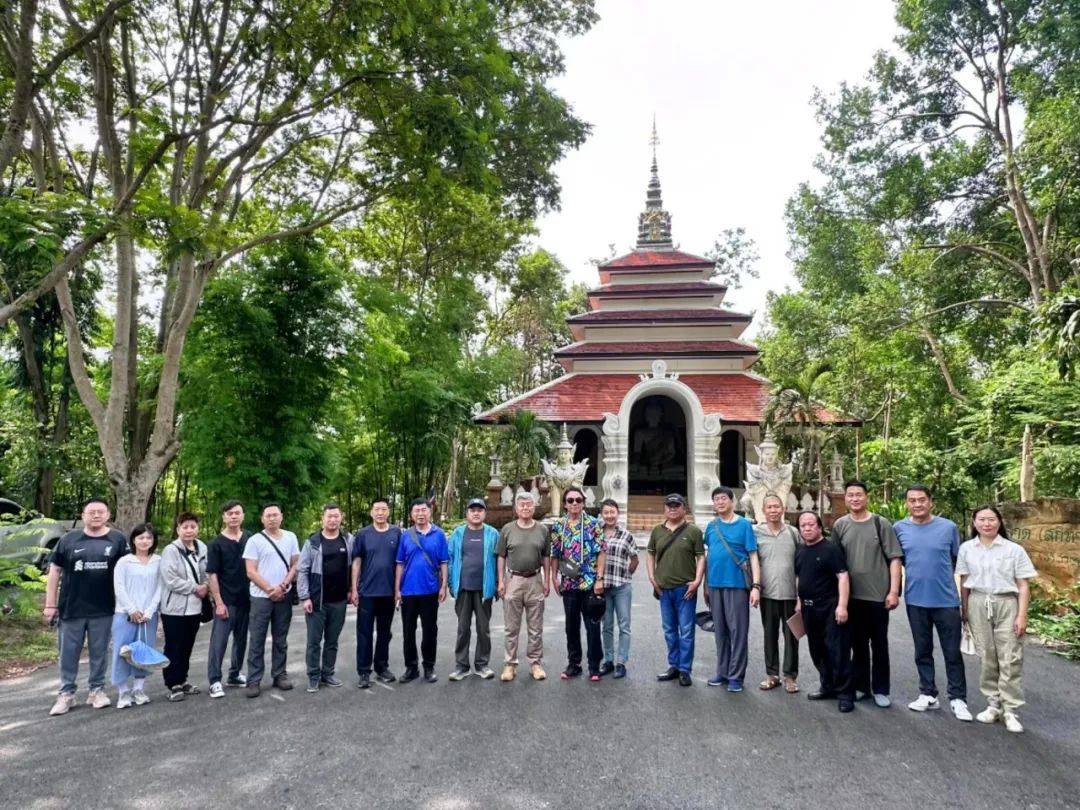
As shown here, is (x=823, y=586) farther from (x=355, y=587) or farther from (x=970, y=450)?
(x=970, y=450)

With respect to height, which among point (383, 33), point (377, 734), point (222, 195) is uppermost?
point (383, 33)

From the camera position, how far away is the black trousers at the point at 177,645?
15.5ft

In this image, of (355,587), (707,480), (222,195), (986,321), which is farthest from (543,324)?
(355,587)

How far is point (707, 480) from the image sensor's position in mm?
15258

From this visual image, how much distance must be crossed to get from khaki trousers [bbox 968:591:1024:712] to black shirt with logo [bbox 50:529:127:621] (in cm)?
610

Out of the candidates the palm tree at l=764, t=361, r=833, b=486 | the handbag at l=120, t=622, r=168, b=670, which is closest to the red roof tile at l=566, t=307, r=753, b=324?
the palm tree at l=764, t=361, r=833, b=486

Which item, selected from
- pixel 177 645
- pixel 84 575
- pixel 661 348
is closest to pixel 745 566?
pixel 177 645

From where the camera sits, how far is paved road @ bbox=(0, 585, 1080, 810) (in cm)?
330

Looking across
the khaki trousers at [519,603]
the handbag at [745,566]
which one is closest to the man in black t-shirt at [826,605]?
the handbag at [745,566]

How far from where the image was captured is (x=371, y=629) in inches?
200

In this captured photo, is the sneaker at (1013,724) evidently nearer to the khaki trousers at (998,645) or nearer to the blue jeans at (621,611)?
the khaki trousers at (998,645)

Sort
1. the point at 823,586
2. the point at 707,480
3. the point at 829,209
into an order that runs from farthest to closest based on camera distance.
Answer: the point at 829,209 → the point at 707,480 → the point at 823,586

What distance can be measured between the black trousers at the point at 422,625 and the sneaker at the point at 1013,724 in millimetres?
4011

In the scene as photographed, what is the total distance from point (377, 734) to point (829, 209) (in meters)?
19.6
